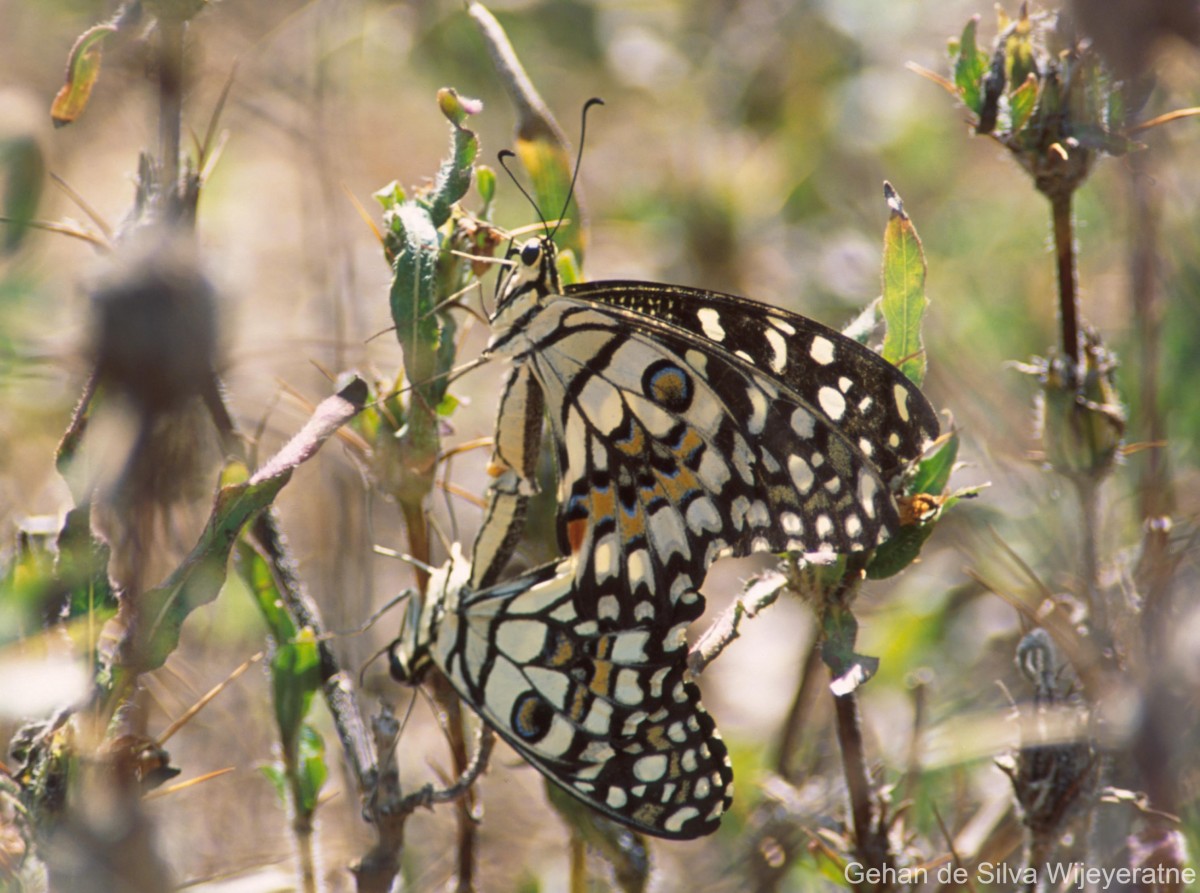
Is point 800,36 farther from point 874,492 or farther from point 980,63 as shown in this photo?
point 874,492

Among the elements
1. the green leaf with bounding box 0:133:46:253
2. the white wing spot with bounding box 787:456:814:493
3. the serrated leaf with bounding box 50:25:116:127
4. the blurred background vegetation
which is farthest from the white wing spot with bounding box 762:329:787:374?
the green leaf with bounding box 0:133:46:253

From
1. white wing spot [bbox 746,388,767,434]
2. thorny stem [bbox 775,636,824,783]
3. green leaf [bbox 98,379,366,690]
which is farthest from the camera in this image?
thorny stem [bbox 775,636,824,783]

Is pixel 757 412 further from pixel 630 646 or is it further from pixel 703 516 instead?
pixel 630 646

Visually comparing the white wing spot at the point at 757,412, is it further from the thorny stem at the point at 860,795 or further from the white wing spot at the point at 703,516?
the thorny stem at the point at 860,795

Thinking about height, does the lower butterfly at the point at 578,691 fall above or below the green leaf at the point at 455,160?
below

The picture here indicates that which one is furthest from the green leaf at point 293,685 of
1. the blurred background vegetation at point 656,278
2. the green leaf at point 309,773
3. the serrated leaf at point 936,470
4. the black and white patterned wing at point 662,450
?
the serrated leaf at point 936,470

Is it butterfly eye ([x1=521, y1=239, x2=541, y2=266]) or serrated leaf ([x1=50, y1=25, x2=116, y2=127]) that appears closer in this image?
serrated leaf ([x1=50, y1=25, x2=116, y2=127])

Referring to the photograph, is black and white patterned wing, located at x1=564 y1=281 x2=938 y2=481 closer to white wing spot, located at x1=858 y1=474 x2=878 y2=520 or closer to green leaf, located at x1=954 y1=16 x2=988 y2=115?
white wing spot, located at x1=858 y1=474 x2=878 y2=520
